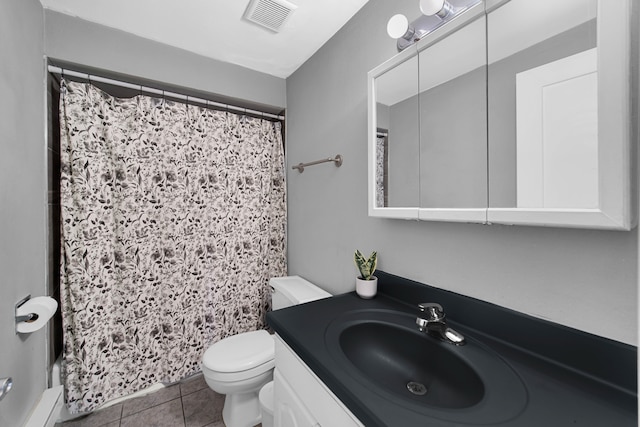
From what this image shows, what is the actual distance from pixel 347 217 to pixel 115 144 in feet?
4.86

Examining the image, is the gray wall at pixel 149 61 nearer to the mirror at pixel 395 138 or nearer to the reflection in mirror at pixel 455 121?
the mirror at pixel 395 138

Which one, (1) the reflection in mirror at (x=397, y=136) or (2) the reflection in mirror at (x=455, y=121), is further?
(1) the reflection in mirror at (x=397, y=136)

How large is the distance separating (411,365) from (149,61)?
7.10ft

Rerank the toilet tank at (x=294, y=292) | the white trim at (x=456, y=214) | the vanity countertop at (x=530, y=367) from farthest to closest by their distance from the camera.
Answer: the toilet tank at (x=294, y=292) < the white trim at (x=456, y=214) < the vanity countertop at (x=530, y=367)

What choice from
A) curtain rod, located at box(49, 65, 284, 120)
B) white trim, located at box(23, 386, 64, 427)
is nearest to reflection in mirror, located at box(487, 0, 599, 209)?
Result: curtain rod, located at box(49, 65, 284, 120)

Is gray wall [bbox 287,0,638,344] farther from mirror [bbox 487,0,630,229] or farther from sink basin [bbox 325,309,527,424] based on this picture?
sink basin [bbox 325,309,527,424]

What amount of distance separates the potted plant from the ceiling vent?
135 cm

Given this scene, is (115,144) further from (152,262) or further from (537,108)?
(537,108)

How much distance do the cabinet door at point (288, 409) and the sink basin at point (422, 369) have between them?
0.22 metres

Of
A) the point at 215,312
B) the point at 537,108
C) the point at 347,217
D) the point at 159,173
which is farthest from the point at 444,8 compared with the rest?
the point at 215,312

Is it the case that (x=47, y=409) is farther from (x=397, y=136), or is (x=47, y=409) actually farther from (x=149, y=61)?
(x=397, y=136)

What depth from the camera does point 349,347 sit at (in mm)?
912

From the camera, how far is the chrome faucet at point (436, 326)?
→ 837 millimetres

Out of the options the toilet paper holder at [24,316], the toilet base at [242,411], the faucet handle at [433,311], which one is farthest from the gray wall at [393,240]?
the toilet paper holder at [24,316]
